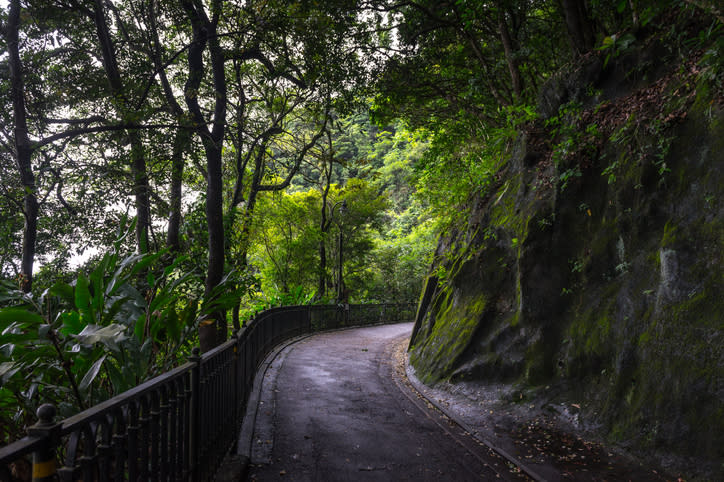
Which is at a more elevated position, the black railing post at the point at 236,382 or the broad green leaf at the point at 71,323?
the broad green leaf at the point at 71,323

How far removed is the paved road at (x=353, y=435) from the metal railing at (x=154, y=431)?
2.13 feet

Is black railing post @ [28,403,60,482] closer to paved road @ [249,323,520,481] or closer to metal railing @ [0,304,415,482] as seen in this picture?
metal railing @ [0,304,415,482]

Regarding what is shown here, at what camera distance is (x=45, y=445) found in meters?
Result: 1.54

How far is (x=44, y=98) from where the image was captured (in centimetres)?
920

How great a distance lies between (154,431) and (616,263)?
605cm

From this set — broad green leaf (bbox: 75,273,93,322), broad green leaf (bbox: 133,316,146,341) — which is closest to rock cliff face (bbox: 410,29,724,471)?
broad green leaf (bbox: 133,316,146,341)

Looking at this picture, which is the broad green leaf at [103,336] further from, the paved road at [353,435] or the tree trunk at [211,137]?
the tree trunk at [211,137]

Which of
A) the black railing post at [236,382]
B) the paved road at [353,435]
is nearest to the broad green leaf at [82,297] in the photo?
the black railing post at [236,382]

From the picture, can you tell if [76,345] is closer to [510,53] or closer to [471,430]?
[471,430]

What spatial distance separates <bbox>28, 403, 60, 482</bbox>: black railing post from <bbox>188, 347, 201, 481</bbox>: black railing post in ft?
5.72

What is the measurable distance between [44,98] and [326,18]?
644 cm

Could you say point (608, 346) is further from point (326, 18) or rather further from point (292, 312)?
point (292, 312)

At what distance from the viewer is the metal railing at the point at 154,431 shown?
5.14 ft

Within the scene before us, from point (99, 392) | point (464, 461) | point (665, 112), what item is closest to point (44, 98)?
point (99, 392)
